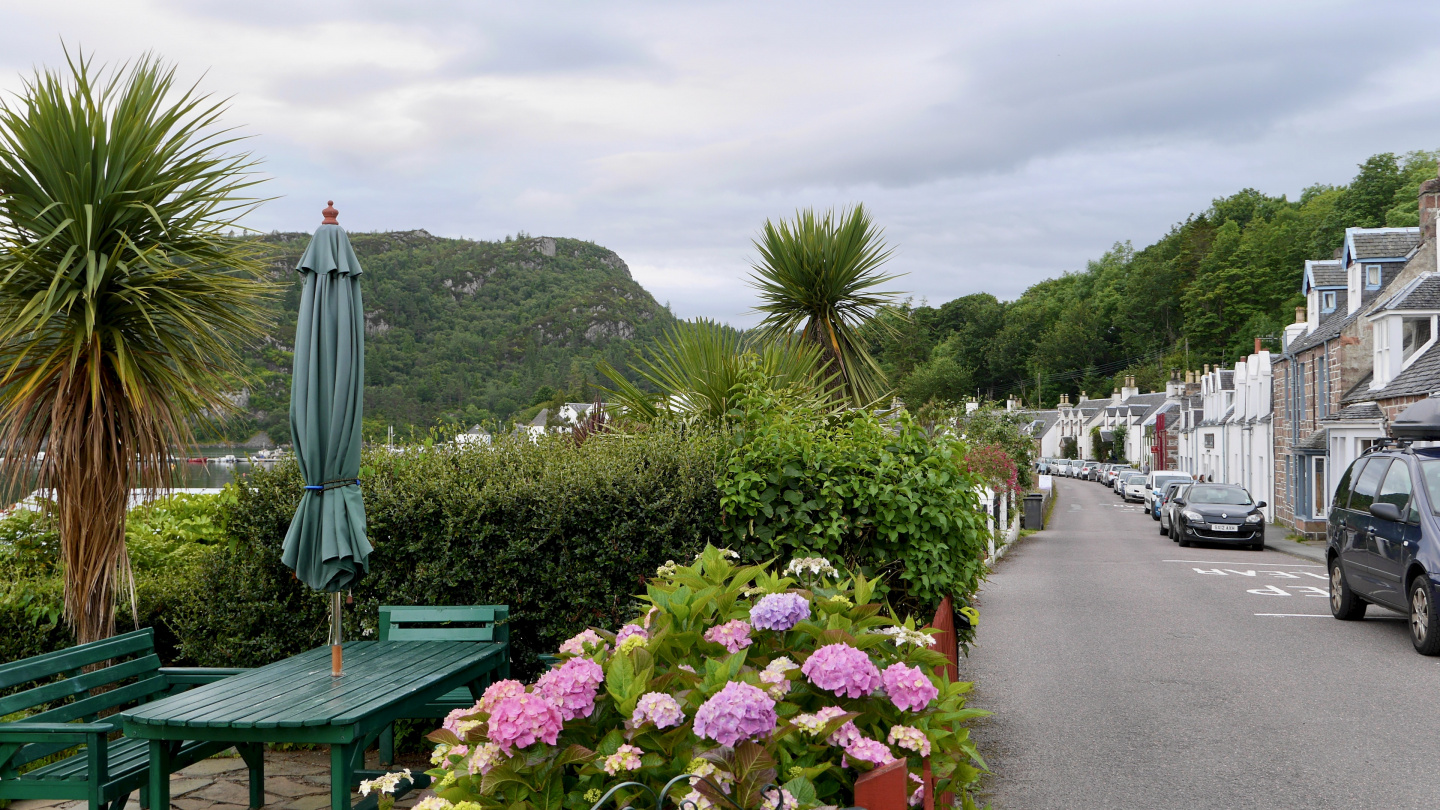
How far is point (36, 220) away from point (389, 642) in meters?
3.60

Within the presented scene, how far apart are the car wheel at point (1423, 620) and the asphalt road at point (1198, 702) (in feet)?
0.56

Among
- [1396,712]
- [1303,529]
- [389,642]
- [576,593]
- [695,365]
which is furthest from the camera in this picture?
[1303,529]

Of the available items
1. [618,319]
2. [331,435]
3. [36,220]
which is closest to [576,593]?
[331,435]

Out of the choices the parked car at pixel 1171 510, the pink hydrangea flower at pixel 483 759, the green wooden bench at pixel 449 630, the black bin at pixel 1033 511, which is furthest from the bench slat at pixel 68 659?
the black bin at pixel 1033 511

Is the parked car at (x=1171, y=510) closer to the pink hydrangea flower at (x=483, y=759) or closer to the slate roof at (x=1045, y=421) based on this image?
the pink hydrangea flower at (x=483, y=759)

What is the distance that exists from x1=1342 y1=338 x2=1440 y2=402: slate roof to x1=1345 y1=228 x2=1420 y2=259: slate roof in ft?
18.6

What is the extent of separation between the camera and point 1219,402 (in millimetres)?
47906

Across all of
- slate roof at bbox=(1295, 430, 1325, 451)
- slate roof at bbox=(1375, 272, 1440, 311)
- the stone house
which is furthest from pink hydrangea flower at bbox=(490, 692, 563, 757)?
slate roof at bbox=(1295, 430, 1325, 451)

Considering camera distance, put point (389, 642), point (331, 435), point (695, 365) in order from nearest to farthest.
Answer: point (331, 435), point (389, 642), point (695, 365)

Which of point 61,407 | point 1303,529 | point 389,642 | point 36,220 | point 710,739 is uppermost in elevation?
point 36,220

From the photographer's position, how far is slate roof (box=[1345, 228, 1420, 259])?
27000mm

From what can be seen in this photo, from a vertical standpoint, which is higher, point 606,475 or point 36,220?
point 36,220

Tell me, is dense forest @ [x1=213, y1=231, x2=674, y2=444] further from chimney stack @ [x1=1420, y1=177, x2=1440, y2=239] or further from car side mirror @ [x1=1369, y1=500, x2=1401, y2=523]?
chimney stack @ [x1=1420, y1=177, x2=1440, y2=239]

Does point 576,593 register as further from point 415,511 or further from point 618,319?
point 618,319
